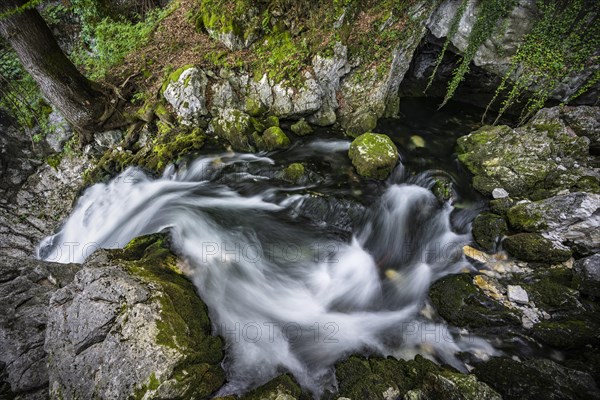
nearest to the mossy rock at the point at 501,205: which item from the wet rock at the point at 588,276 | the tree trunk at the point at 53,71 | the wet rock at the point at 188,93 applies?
the wet rock at the point at 588,276

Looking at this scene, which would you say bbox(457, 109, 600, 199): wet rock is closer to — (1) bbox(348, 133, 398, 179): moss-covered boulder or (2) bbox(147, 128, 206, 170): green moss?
(1) bbox(348, 133, 398, 179): moss-covered boulder

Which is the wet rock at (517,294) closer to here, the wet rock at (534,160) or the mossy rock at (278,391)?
the wet rock at (534,160)

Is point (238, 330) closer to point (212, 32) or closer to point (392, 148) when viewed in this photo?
point (392, 148)

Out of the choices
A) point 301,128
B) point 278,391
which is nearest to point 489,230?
point 278,391

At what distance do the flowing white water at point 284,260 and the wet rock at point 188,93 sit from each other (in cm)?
153

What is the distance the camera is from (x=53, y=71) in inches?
235

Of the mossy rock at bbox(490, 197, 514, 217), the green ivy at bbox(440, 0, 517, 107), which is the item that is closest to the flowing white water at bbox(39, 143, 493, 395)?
the mossy rock at bbox(490, 197, 514, 217)

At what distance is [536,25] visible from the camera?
7.04 m

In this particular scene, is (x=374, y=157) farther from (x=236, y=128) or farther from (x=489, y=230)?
(x=236, y=128)

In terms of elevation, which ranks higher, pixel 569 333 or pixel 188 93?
pixel 188 93

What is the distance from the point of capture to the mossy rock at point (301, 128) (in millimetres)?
7418

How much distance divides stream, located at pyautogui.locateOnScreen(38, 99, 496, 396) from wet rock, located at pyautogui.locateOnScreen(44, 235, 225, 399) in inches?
20.2

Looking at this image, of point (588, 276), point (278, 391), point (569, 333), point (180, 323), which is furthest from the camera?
point (588, 276)

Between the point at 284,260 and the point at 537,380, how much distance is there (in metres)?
3.55
